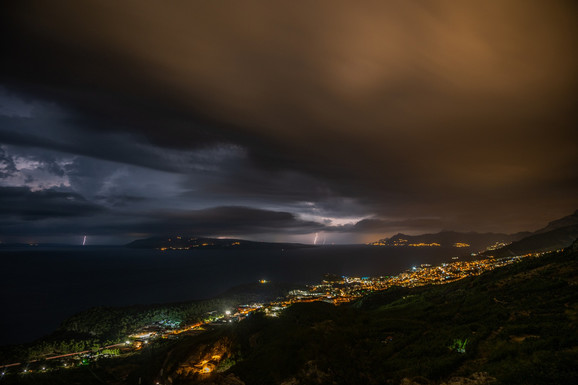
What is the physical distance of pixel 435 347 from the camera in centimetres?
1906

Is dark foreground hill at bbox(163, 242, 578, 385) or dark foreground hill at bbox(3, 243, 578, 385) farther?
dark foreground hill at bbox(3, 243, 578, 385)

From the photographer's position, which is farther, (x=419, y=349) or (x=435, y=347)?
(x=419, y=349)

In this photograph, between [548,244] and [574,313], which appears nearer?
[574,313]

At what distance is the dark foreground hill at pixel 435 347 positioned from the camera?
45.5 ft

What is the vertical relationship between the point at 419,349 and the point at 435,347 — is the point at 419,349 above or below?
below

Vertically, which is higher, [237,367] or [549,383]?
[549,383]

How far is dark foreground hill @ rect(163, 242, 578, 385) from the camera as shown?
45.5 feet

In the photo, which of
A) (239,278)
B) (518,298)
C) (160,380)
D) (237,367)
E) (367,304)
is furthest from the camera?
(239,278)

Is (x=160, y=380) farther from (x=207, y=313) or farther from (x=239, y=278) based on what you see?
(x=239, y=278)

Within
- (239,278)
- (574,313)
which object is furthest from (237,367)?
(239,278)

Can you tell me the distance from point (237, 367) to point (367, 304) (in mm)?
53755

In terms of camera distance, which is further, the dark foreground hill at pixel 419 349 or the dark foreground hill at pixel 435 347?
the dark foreground hill at pixel 419 349

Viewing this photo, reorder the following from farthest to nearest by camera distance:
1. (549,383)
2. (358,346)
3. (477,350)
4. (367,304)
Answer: (367,304)
(358,346)
(477,350)
(549,383)

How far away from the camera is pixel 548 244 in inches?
6230
